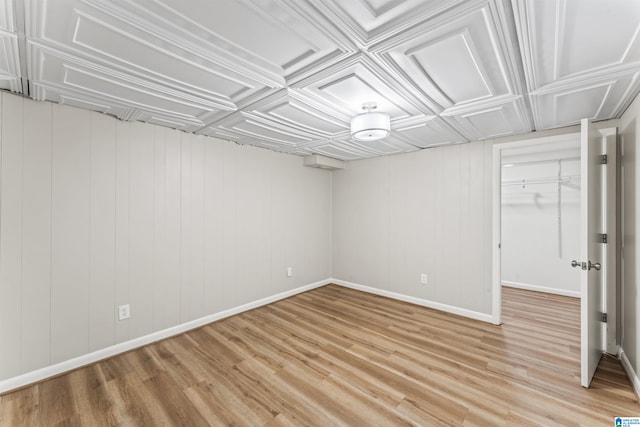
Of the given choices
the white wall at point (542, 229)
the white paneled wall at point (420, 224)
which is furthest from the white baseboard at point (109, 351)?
the white wall at point (542, 229)

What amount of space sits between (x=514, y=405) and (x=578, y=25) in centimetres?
230

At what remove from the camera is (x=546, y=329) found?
3088 mm

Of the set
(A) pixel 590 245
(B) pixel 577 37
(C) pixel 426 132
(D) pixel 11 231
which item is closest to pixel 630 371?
(A) pixel 590 245

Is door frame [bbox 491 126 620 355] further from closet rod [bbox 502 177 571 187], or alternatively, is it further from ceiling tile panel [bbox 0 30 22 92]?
ceiling tile panel [bbox 0 30 22 92]

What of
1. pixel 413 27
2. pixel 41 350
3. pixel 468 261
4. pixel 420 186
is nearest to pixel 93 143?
pixel 41 350

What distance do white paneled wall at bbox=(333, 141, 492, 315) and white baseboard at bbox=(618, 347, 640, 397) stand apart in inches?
43.3

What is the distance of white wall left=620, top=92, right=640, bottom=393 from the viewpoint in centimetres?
204

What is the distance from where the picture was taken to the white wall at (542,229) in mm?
4328

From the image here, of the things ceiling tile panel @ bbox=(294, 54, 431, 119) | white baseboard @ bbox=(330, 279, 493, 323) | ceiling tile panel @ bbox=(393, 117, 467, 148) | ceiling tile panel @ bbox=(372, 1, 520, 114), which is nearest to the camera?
ceiling tile panel @ bbox=(372, 1, 520, 114)

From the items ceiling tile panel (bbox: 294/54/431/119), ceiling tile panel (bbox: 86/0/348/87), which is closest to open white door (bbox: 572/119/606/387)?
ceiling tile panel (bbox: 294/54/431/119)

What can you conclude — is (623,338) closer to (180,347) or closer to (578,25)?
(578,25)

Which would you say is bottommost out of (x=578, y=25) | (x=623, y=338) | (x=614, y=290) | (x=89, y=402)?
(x=89, y=402)

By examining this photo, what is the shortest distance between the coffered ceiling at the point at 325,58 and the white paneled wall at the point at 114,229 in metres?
0.34

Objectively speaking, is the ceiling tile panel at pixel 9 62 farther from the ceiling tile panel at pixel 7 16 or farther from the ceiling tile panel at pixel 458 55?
the ceiling tile panel at pixel 458 55
